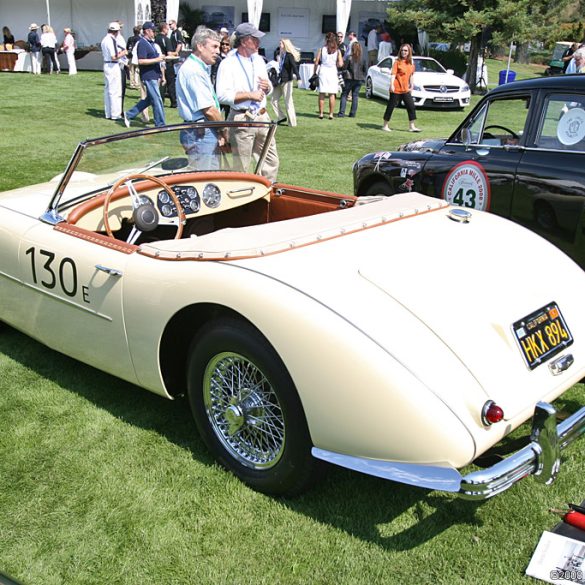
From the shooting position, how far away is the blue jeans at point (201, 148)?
4.05 metres

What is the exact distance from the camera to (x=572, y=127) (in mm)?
4840

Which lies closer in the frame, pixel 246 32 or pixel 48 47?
pixel 246 32

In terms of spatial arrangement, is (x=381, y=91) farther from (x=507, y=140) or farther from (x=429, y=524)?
(x=429, y=524)

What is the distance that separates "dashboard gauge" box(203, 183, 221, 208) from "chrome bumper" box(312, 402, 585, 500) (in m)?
2.07

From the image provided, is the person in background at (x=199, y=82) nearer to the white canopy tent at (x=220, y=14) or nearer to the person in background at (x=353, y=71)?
the person in background at (x=353, y=71)

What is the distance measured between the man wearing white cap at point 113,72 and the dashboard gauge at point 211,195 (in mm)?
9874

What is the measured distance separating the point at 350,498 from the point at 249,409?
0.57 meters

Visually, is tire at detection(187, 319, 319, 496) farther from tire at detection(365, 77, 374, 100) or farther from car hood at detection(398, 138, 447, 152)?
tire at detection(365, 77, 374, 100)

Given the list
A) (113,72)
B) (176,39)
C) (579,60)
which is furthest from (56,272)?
(176,39)

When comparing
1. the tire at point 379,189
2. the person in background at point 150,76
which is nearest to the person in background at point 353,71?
the person in background at point 150,76

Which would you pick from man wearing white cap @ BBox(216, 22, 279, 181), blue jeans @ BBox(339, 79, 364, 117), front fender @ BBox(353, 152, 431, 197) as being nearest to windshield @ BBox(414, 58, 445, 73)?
blue jeans @ BBox(339, 79, 364, 117)

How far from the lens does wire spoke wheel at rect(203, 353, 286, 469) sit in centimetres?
280

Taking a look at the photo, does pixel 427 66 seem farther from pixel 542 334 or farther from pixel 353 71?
pixel 542 334

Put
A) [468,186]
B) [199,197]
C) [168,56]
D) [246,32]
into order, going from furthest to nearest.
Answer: [168,56] < [246,32] < [468,186] < [199,197]
